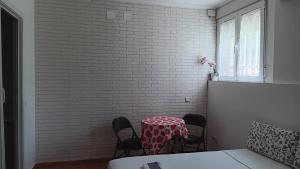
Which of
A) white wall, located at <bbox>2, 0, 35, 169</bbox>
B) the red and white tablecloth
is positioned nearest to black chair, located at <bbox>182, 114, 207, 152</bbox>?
the red and white tablecloth

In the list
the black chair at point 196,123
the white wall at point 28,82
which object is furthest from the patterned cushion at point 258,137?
the white wall at point 28,82

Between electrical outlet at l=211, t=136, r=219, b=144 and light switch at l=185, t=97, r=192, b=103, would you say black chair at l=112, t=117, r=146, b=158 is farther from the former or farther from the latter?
electrical outlet at l=211, t=136, r=219, b=144

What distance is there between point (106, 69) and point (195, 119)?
1.70 metres

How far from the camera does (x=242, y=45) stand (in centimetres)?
359

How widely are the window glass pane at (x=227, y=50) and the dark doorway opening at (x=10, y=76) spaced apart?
3071 mm

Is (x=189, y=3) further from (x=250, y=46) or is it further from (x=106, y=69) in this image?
(x=106, y=69)

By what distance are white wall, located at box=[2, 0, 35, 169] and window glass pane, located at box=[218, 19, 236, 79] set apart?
302 cm

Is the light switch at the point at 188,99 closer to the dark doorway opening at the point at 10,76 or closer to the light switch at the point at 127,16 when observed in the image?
Result: the light switch at the point at 127,16

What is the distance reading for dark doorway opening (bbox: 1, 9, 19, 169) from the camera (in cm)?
280

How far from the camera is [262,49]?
316 cm

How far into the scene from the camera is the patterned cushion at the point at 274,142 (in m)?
2.33

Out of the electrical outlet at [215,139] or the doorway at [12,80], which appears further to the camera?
the electrical outlet at [215,139]

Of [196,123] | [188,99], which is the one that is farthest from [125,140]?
[188,99]

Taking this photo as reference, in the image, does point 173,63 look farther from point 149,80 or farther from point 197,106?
point 197,106
